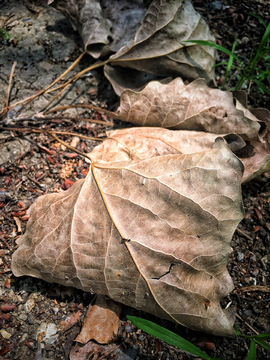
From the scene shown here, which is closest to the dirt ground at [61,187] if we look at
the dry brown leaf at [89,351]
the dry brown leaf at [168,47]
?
the dry brown leaf at [89,351]

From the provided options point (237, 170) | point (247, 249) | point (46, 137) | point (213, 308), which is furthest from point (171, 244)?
point (46, 137)

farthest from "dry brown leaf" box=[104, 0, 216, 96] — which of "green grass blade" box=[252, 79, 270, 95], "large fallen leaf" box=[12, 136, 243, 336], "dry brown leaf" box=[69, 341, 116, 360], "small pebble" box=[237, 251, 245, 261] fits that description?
"dry brown leaf" box=[69, 341, 116, 360]

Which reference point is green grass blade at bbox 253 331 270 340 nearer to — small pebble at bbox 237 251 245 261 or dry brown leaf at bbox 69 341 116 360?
small pebble at bbox 237 251 245 261

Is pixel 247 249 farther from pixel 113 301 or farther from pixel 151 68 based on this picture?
pixel 151 68

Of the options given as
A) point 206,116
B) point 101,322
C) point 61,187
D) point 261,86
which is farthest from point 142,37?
point 101,322

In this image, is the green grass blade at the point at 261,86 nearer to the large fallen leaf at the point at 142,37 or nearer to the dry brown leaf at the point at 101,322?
the large fallen leaf at the point at 142,37

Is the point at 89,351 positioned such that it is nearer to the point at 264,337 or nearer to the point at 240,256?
the point at 264,337

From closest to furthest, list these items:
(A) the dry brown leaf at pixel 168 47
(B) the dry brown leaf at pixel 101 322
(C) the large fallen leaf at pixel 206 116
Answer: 1. (B) the dry brown leaf at pixel 101 322
2. (C) the large fallen leaf at pixel 206 116
3. (A) the dry brown leaf at pixel 168 47
